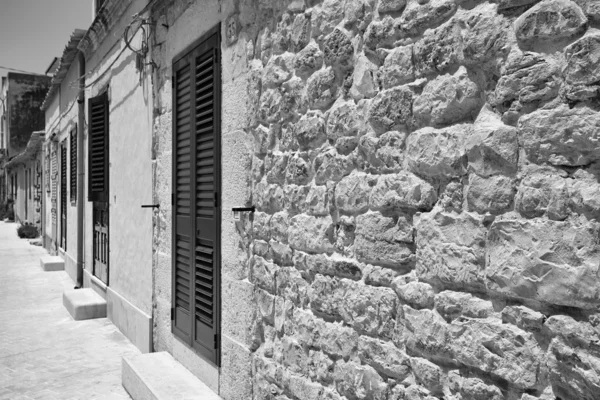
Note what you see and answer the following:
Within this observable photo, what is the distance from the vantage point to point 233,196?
12.9 feet

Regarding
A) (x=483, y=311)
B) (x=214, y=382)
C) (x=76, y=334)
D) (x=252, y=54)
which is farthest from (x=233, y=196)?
(x=76, y=334)

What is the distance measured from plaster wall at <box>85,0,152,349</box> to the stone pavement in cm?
36

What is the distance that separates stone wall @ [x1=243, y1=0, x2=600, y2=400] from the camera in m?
1.65

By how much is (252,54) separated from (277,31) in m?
0.39

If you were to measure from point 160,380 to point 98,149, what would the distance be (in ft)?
17.3

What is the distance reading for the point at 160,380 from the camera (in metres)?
4.45

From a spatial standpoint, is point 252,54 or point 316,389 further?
point 252,54

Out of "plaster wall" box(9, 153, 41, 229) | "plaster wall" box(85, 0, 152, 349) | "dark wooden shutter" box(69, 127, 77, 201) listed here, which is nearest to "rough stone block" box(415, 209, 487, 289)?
"plaster wall" box(85, 0, 152, 349)

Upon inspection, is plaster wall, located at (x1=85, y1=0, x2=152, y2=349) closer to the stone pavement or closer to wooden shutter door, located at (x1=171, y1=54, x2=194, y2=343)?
the stone pavement

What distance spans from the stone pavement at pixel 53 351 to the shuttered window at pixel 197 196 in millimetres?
1035

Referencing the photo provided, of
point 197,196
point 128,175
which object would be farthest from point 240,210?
point 128,175

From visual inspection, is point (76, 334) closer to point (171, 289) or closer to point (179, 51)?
point (171, 289)

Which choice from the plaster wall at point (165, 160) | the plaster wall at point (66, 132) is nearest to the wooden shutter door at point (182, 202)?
the plaster wall at point (165, 160)

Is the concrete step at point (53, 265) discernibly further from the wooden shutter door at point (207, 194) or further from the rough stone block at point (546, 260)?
the rough stone block at point (546, 260)
